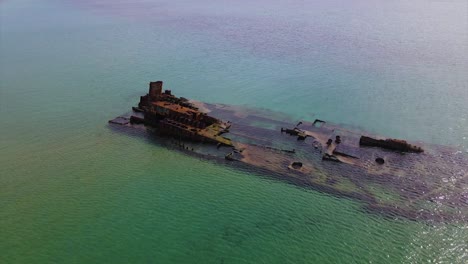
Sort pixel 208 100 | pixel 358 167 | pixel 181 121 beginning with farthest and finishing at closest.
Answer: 1. pixel 208 100
2. pixel 181 121
3. pixel 358 167

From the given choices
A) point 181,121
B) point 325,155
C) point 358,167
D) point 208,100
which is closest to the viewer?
point 358,167

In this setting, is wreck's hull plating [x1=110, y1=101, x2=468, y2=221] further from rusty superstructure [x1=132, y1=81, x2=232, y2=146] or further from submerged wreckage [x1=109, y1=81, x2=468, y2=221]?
rusty superstructure [x1=132, y1=81, x2=232, y2=146]

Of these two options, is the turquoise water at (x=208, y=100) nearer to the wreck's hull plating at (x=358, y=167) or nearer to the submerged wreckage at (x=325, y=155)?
the wreck's hull plating at (x=358, y=167)

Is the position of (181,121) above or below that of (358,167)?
above

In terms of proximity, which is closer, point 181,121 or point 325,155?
point 325,155

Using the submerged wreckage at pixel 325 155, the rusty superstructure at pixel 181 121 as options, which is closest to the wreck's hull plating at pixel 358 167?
the submerged wreckage at pixel 325 155

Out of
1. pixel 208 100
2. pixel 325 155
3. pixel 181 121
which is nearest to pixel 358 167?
pixel 325 155

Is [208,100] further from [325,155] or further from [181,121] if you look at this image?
[325,155]

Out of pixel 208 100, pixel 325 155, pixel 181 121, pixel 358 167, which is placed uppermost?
pixel 208 100
